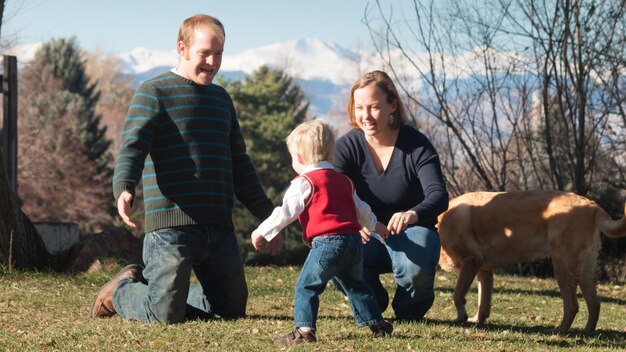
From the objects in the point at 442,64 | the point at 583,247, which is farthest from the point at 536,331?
the point at 442,64

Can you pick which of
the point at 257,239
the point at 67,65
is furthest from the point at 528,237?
the point at 67,65

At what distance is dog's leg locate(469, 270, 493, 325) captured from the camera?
7410mm

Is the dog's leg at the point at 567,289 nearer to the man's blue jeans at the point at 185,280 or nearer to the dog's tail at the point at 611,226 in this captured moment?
the dog's tail at the point at 611,226

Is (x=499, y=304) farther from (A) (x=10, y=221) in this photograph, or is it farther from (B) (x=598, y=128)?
(B) (x=598, y=128)

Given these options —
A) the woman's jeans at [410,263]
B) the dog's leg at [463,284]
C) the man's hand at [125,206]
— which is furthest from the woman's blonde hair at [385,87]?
the man's hand at [125,206]

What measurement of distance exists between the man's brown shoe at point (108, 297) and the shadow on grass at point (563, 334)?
2187 millimetres

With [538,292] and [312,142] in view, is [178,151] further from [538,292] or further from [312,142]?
[538,292]

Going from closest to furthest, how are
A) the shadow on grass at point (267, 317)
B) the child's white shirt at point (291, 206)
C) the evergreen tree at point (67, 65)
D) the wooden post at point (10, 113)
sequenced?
the child's white shirt at point (291, 206) → the shadow on grass at point (267, 317) → the wooden post at point (10, 113) → the evergreen tree at point (67, 65)

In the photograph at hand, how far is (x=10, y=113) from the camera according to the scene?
40.1 ft

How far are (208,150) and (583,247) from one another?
3.06 metres

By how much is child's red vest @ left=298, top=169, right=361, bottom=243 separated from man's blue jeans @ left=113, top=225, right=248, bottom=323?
3.72 ft

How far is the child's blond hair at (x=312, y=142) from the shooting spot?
5457 millimetres

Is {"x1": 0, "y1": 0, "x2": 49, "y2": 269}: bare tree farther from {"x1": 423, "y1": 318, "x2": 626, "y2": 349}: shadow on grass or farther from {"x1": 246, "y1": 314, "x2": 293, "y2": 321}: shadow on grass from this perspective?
{"x1": 423, "y1": 318, "x2": 626, "y2": 349}: shadow on grass

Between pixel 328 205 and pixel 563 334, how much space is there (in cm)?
235
